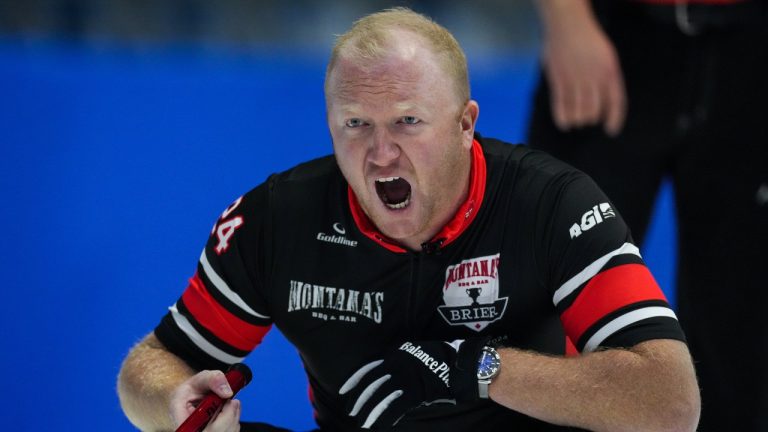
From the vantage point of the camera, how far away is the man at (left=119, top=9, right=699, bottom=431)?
244cm

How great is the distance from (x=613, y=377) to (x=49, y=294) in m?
2.67

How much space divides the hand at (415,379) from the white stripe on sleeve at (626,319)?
0.76 ft

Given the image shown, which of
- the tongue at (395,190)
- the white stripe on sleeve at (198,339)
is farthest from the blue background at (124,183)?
the tongue at (395,190)

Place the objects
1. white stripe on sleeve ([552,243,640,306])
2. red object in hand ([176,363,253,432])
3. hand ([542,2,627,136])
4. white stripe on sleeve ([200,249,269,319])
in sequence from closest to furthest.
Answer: red object in hand ([176,363,253,432])
white stripe on sleeve ([552,243,640,306])
white stripe on sleeve ([200,249,269,319])
hand ([542,2,627,136])

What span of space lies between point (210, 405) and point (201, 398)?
76 millimetres

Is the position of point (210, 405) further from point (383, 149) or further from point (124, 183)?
point (124, 183)

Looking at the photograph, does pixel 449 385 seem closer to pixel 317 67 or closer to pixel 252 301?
pixel 252 301

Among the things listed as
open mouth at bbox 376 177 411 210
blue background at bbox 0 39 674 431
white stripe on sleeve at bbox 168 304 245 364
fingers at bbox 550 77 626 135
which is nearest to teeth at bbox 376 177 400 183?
open mouth at bbox 376 177 411 210

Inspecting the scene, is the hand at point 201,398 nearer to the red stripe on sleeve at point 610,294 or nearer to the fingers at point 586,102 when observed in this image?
the red stripe on sleeve at point 610,294

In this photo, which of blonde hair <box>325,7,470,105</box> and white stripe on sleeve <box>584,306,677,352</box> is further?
blonde hair <box>325,7,470,105</box>

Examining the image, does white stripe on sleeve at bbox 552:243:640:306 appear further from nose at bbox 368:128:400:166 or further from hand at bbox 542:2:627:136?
hand at bbox 542:2:627:136

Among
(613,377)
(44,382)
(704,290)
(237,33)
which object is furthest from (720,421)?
(237,33)

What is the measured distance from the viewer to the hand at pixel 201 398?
8.05 feet

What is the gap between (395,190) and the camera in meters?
2.68
